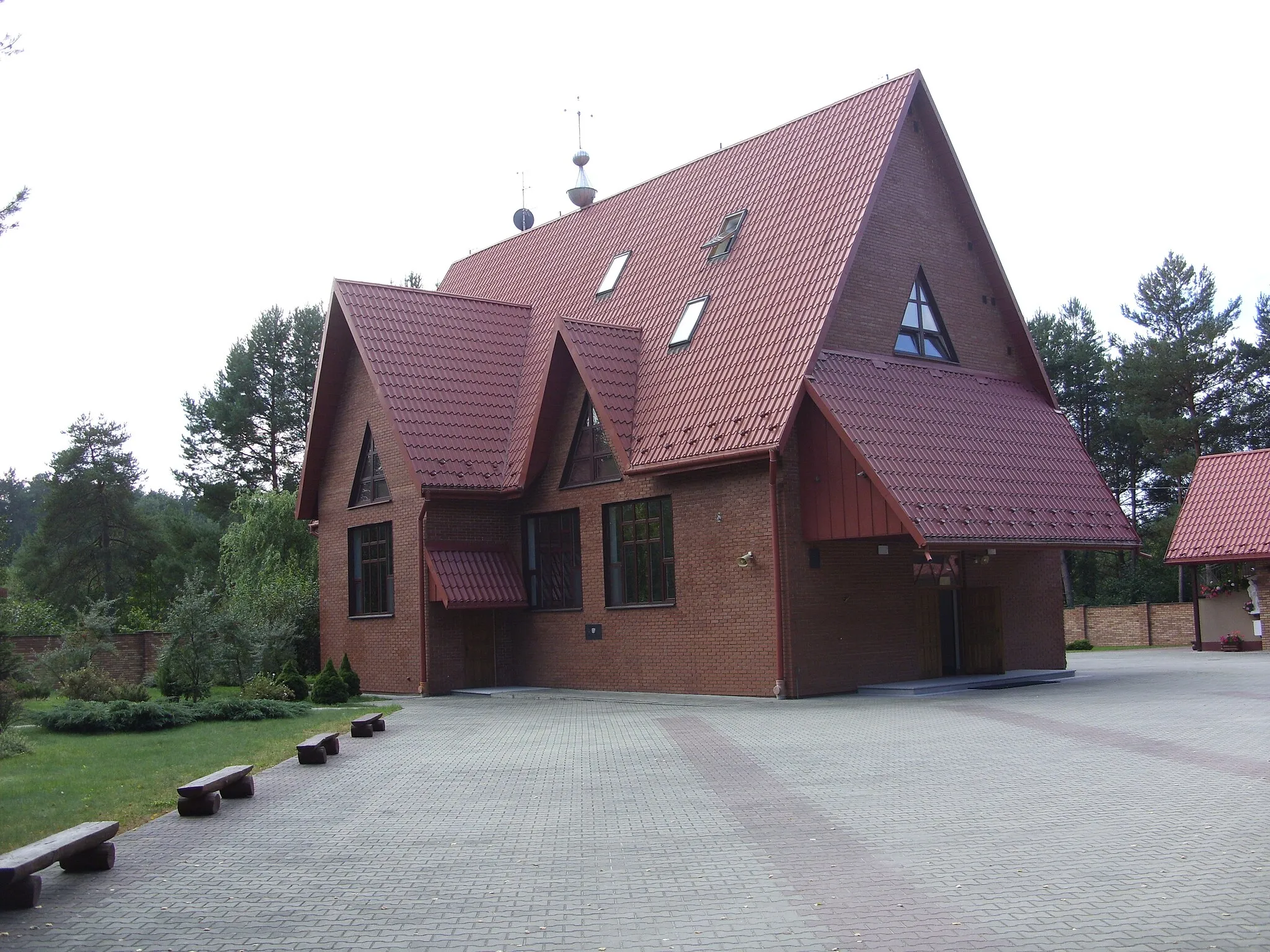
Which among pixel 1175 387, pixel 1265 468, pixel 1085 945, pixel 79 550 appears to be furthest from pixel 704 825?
pixel 79 550

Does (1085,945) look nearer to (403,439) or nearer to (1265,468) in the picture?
(403,439)

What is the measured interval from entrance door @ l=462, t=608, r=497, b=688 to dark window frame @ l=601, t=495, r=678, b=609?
3.52 meters

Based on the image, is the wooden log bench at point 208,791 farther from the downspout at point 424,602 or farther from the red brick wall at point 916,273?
the downspout at point 424,602

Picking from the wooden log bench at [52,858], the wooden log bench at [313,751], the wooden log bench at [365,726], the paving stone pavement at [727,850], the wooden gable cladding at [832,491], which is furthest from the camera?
the wooden gable cladding at [832,491]

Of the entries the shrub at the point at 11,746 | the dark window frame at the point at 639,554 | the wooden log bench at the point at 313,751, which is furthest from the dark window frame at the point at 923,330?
the shrub at the point at 11,746

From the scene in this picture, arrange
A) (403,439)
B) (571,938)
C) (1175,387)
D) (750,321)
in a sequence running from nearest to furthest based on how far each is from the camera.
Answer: (571,938), (750,321), (403,439), (1175,387)

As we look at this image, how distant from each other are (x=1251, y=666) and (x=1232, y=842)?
18778mm

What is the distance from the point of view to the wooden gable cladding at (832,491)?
1861 centimetres

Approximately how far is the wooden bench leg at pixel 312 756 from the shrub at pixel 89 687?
10.4m

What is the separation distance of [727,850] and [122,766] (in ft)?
26.4

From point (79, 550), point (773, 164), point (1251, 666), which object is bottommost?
point (1251, 666)

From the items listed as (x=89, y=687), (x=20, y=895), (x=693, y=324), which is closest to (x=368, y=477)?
(x=89, y=687)

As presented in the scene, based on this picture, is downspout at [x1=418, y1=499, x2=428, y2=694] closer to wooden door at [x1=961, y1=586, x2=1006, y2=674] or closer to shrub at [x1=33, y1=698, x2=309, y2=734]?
shrub at [x1=33, y1=698, x2=309, y2=734]

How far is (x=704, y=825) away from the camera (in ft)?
29.5
